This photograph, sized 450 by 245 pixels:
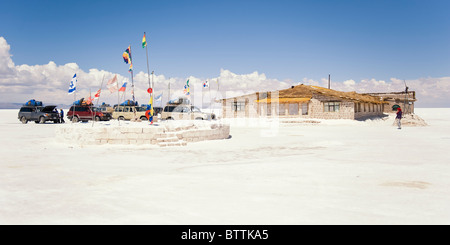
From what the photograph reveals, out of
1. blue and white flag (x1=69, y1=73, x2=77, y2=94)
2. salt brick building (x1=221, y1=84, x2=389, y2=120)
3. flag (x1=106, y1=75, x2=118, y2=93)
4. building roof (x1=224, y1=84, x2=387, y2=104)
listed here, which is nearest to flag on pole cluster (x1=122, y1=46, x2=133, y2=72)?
flag (x1=106, y1=75, x2=118, y2=93)

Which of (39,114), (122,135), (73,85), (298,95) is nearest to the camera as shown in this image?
(122,135)

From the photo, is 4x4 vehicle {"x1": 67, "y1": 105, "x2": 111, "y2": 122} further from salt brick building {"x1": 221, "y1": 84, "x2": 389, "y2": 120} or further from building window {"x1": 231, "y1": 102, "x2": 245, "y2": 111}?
building window {"x1": 231, "y1": 102, "x2": 245, "y2": 111}

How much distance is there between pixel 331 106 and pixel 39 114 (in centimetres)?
3226

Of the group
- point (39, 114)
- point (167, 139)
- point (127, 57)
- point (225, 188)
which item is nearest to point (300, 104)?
point (127, 57)

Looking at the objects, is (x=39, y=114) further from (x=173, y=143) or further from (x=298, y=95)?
(x=298, y=95)

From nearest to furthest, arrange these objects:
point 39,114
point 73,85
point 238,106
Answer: point 73,85, point 39,114, point 238,106

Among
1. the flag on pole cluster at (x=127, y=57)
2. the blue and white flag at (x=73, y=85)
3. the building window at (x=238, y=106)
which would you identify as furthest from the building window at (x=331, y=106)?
A: the blue and white flag at (x=73, y=85)

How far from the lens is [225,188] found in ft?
22.3

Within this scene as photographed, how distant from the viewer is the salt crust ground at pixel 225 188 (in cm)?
495

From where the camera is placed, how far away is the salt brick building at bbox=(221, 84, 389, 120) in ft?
126

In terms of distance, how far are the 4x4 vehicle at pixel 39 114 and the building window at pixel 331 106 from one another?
30.1 m
